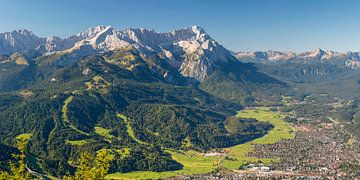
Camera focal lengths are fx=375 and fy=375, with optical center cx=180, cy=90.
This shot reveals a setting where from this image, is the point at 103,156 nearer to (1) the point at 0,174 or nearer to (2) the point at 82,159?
(2) the point at 82,159

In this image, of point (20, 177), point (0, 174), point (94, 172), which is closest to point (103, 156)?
point (94, 172)

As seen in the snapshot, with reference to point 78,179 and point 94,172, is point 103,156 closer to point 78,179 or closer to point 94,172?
point 94,172

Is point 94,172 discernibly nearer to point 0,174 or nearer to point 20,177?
point 20,177

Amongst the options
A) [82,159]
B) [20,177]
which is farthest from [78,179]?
[20,177]

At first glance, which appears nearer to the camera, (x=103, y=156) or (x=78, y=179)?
(x=103, y=156)

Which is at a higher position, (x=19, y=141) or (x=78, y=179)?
(x=19, y=141)

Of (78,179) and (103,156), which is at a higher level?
(103,156)

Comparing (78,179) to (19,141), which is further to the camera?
(78,179)
